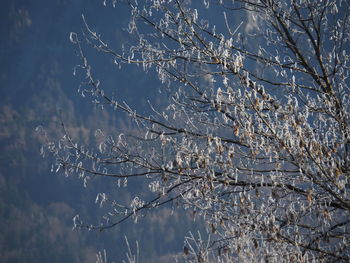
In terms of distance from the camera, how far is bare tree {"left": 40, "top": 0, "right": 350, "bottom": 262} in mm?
4828

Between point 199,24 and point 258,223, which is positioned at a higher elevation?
point 199,24

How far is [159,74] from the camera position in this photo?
6039 mm

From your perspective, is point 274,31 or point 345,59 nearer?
point 345,59

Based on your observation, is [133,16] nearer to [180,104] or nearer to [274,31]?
[180,104]

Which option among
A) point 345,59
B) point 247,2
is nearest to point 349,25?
point 345,59

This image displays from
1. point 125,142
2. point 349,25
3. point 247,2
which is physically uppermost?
point 247,2

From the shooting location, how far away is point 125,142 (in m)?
5.69

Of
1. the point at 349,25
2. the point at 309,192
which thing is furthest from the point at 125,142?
the point at 349,25

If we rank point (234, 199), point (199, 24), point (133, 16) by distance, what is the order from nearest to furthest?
point (234, 199), point (133, 16), point (199, 24)

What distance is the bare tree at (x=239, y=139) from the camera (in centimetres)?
483

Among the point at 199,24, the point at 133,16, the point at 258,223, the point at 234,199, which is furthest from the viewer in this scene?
the point at 199,24

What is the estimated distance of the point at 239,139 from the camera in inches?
203

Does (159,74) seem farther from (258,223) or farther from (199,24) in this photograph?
(258,223)

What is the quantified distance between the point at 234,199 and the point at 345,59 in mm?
2048
